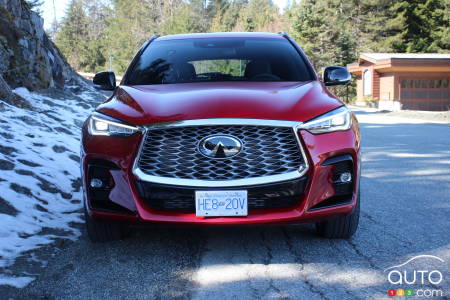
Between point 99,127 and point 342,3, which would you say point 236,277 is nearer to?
point 99,127

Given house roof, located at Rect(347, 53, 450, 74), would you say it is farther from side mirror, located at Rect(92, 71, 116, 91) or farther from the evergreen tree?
the evergreen tree

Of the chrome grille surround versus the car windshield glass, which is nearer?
the chrome grille surround

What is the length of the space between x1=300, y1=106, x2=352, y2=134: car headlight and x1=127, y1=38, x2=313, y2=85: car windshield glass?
939 mm

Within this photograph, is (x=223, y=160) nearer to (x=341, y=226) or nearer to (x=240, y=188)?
(x=240, y=188)

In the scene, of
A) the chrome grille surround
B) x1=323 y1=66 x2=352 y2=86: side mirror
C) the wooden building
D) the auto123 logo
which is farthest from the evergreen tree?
the auto123 logo

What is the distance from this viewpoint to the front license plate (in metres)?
3.15

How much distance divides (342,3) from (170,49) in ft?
203

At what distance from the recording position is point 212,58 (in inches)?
188

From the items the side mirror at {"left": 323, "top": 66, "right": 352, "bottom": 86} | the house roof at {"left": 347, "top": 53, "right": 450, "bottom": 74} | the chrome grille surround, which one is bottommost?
the house roof at {"left": 347, "top": 53, "right": 450, "bottom": 74}

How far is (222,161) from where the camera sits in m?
3.17

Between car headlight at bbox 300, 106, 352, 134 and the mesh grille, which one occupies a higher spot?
car headlight at bbox 300, 106, 352, 134

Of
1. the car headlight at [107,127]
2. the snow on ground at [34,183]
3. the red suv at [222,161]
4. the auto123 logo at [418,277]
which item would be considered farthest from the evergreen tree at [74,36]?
the auto123 logo at [418,277]

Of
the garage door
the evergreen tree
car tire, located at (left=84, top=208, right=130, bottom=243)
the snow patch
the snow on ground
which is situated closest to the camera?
the snow patch

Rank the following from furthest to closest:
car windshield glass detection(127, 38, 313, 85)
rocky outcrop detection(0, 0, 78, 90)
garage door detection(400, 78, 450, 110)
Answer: garage door detection(400, 78, 450, 110)
rocky outcrop detection(0, 0, 78, 90)
car windshield glass detection(127, 38, 313, 85)
